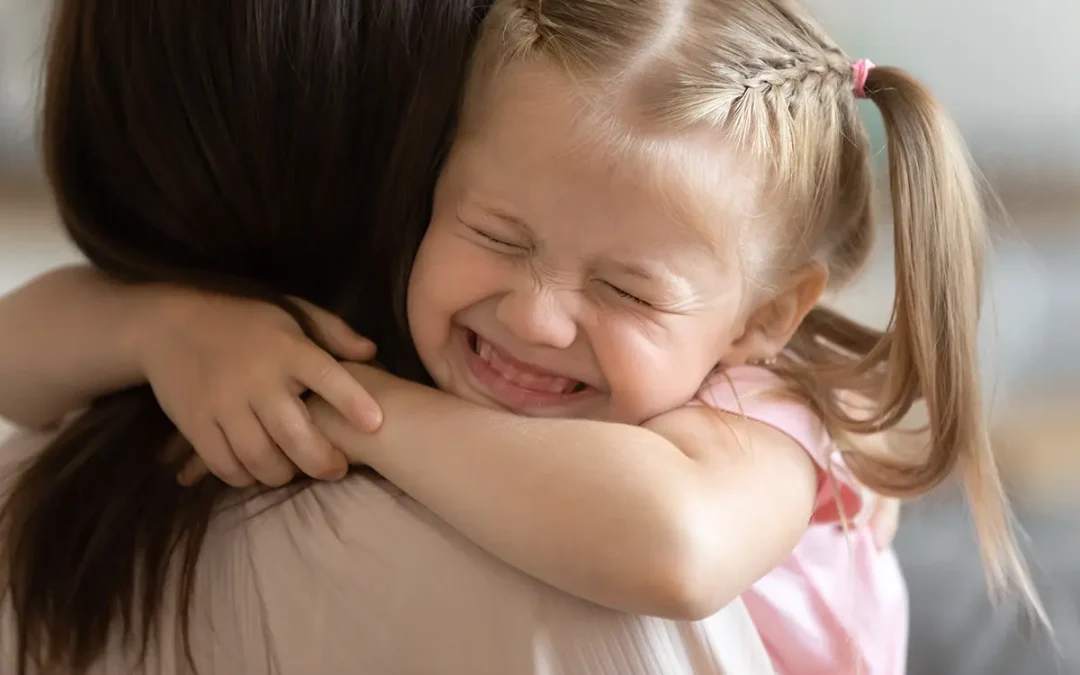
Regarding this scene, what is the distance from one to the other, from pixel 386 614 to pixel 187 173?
0.99 ft

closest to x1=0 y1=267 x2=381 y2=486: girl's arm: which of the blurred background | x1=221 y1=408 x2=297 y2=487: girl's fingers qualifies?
x1=221 y1=408 x2=297 y2=487: girl's fingers

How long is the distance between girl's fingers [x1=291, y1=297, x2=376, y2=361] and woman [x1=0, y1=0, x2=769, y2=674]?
0.05 meters

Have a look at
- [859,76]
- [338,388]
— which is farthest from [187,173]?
[859,76]

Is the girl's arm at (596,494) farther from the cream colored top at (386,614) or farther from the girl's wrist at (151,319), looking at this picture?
the girl's wrist at (151,319)

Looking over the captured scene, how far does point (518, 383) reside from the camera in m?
0.73

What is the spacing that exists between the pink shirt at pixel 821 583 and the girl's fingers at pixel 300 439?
0.27 metres

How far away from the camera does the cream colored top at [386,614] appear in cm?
56

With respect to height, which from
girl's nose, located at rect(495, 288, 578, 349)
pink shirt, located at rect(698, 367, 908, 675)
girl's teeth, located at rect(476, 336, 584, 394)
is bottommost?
pink shirt, located at rect(698, 367, 908, 675)

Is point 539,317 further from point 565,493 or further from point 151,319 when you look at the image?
point 151,319

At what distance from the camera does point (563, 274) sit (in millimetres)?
675

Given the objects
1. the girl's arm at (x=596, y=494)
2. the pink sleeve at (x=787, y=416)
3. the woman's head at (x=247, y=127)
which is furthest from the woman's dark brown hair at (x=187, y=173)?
the pink sleeve at (x=787, y=416)

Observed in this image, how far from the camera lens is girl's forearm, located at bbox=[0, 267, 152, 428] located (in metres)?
0.72

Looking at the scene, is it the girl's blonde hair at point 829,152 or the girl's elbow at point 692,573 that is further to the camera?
the girl's blonde hair at point 829,152

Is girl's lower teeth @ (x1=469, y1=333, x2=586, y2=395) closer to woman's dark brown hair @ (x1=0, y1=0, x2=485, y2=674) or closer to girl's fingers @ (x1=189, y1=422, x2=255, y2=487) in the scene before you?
woman's dark brown hair @ (x1=0, y1=0, x2=485, y2=674)
